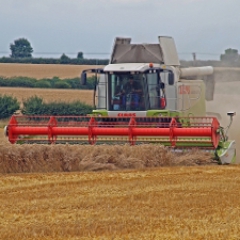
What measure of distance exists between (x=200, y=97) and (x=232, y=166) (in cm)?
310

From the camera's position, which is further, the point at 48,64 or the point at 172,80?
the point at 48,64

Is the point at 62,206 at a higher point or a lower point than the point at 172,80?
lower

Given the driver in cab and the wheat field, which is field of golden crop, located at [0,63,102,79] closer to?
the driver in cab

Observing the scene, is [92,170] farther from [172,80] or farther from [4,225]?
[4,225]

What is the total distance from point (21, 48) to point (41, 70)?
16590mm

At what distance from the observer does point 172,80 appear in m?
12.9

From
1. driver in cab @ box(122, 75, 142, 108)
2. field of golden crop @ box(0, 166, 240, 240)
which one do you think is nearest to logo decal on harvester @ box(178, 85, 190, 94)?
driver in cab @ box(122, 75, 142, 108)

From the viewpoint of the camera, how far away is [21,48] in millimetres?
60781

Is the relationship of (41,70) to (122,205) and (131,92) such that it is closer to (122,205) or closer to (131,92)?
(131,92)

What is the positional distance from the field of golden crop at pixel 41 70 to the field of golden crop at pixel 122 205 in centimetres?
3143

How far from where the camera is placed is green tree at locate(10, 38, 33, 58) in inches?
2292

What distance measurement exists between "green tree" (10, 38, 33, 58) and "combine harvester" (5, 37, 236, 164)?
43.3 m

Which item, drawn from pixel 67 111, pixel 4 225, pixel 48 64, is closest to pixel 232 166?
pixel 4 225

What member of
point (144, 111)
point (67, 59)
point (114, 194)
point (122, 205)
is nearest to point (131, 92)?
point (144, 111)
